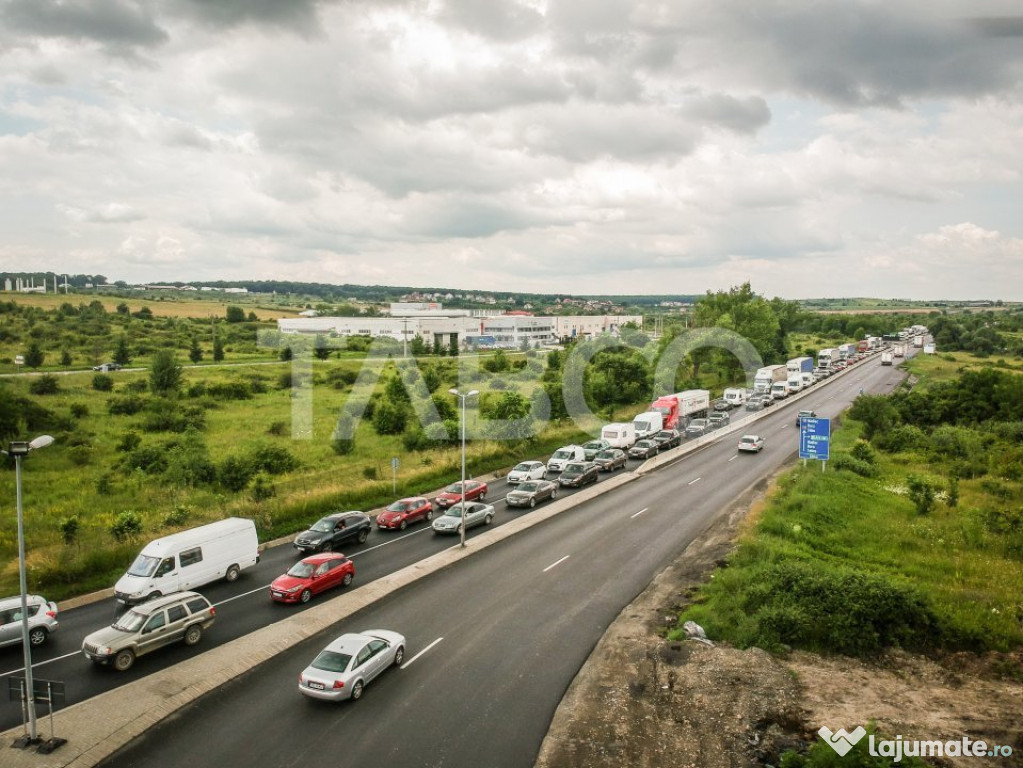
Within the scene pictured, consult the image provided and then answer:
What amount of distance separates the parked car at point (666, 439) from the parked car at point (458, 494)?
18.6 metres

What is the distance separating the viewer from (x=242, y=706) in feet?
50.4

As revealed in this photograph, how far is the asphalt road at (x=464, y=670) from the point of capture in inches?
535

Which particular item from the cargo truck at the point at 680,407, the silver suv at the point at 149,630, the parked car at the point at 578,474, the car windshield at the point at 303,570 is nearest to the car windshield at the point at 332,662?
the silver suv at the point at 149,630

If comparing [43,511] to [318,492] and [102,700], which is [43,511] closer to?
[318,492]

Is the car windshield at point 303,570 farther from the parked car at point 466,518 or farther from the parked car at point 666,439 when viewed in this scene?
the parked car at point 666,439

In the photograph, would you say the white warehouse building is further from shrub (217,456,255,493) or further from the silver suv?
the silver suv

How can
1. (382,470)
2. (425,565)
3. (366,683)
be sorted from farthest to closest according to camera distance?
(382,470) < (425,565) < (366,683)

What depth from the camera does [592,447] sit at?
46.4 m

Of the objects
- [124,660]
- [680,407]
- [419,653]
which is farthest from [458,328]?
[124,660]

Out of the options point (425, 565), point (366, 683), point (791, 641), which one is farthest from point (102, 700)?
point (791, 641)

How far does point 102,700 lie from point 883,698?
63.3 ft

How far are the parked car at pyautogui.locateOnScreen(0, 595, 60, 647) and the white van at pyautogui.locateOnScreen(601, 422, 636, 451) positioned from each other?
35.7 metres

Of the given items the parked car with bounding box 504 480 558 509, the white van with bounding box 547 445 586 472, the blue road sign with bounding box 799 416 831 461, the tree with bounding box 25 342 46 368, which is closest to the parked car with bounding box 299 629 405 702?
the parked car with bounding box 504 480 558 509

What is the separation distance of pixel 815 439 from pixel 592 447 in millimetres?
15567
